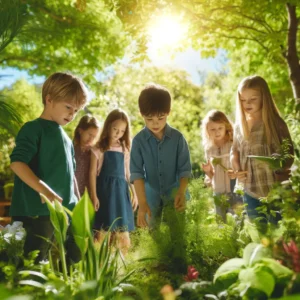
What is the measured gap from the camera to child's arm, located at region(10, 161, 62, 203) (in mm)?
2555

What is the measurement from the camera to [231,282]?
1730 millimetres

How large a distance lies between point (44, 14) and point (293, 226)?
8881 millimetres

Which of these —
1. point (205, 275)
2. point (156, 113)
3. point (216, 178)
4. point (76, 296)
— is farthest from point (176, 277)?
point (216, 178)

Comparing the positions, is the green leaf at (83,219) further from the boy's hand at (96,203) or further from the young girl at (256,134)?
the boy's hand at (96,203)

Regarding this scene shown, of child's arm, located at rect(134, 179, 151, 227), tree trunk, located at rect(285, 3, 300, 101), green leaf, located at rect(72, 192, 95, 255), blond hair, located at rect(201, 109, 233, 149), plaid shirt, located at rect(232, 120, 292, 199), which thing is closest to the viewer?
green leaf, located at rect(72, 192, 95, 255)

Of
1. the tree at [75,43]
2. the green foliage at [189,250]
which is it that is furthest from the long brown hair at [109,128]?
the tree at [75,43]

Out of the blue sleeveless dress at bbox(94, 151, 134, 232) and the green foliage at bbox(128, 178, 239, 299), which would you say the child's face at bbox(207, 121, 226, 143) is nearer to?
the blue sleeveless dress at bbox(94, 151, 134, 232)

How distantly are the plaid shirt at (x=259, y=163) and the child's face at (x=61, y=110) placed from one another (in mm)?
1458

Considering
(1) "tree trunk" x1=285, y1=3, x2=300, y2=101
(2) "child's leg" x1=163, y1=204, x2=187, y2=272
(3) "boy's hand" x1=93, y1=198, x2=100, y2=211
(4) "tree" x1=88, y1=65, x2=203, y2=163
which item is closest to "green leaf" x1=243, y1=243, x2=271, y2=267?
(2) "child's leg" x1=163, y1=204, x2=187, y2=272

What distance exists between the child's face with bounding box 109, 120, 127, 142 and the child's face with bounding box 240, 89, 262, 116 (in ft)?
5.91

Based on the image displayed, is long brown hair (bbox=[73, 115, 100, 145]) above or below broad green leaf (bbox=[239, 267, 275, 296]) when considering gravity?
above

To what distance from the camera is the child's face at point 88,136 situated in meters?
5.42

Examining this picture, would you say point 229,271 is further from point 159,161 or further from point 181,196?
point 159,161

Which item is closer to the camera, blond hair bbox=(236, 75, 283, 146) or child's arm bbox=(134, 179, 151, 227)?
child's arm bbox=(134, 179, 151, 227)
